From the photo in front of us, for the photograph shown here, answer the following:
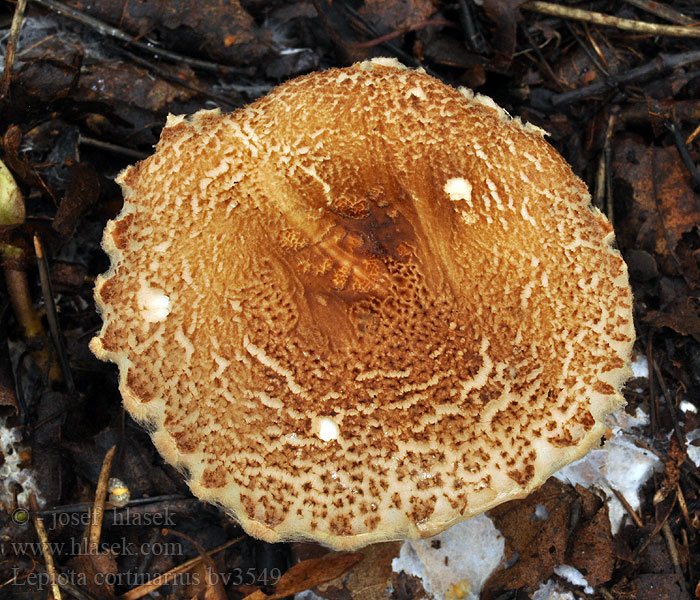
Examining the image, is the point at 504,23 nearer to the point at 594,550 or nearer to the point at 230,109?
the point at 230,109

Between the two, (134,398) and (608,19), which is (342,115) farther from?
(608,19)

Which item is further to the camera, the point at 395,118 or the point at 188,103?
the point at 188,103

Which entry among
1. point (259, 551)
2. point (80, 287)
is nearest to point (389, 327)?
point (259, 551)

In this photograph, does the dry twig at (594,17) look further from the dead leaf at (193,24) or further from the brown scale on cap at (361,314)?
the dead leaf at (193,24)

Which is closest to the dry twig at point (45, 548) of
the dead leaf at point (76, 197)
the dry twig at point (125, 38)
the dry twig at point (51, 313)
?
the dry twig at point (51, 313)

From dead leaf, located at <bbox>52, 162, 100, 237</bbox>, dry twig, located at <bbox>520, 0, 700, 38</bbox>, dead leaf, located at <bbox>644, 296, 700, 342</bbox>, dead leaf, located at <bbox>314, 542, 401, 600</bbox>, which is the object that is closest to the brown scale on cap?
dead leaf, located at <bbox>52, 162, 100, 237</bbox>

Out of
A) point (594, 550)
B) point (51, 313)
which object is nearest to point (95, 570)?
point (51, 313)

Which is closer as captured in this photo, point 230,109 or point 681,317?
point 681,317

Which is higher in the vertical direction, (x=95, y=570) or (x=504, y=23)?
(x=504, y=23)

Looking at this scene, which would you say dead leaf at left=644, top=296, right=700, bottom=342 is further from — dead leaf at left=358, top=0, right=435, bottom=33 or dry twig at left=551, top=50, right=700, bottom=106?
dead leaf at left=358, top=0, right=435, bottom=33
